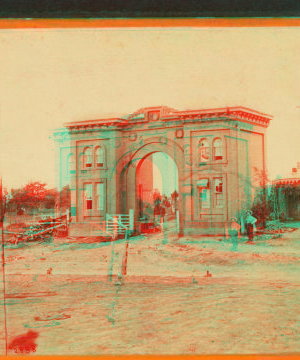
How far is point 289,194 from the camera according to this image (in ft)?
7.11

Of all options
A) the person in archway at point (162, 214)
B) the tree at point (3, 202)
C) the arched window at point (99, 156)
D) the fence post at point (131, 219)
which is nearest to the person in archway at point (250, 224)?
the person in archway at point (162, 214)

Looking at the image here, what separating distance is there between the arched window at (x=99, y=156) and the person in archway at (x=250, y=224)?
1.21 m

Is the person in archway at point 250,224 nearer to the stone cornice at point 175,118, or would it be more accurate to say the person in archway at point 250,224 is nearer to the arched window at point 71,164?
the stone cornice at point 175,118

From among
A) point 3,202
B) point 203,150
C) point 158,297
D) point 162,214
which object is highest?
point 203,150

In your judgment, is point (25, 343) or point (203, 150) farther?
point (203, 150)

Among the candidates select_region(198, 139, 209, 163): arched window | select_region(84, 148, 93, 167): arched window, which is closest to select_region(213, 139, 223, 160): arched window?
select_region(198, 139, 209, 163): arched window

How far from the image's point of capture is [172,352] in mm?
1779

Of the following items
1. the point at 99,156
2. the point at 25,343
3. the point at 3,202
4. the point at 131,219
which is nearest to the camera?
the point at 25,343

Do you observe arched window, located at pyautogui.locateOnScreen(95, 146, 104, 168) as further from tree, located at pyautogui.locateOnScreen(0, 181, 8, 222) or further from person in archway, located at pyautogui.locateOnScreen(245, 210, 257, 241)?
person in archway, located at pyautogui.locateOnScreen(245, 210, 257, 241)

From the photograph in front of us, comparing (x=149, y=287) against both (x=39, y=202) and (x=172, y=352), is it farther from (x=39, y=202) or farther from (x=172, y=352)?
(x=39, y=202)

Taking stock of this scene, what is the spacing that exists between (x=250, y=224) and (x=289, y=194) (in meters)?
0.37

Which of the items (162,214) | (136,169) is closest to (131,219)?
(162,214)

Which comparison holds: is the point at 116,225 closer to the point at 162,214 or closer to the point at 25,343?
the point at 162,214

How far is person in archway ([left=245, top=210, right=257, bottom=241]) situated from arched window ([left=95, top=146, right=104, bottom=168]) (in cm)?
121
